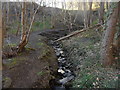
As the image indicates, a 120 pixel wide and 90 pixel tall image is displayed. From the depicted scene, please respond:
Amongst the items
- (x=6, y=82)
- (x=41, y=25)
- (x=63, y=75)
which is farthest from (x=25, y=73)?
(x=41, y=25)

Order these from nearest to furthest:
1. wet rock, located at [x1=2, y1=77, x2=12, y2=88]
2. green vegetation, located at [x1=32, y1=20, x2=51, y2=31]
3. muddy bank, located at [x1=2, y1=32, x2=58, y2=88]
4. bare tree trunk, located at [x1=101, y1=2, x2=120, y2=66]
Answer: wet rock, located at [x1=2, y1=77, x2=12, y2=88]
muddy bank, located at [x1=2, y1=32, x2=58, y2=88]
bare tree trunk, located at [x1=101, y1=2, x2=120, y2=66]
green vegetation, located at [x1=32, y1=20, x2=51, y2=31]

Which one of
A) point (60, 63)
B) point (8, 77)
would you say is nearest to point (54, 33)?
point (60, 63)

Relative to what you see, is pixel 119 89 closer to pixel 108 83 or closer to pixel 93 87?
pixel 108 83

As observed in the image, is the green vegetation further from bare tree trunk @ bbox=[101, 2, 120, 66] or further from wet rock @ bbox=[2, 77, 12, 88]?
wet rock @ bbox=[2, 77, 12, 88]

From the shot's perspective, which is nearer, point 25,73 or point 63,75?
point 25,73

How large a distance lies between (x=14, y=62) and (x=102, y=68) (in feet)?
15.7

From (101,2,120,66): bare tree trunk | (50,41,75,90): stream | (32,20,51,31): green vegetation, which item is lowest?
(50,41,75,90): stream

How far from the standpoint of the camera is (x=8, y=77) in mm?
6215

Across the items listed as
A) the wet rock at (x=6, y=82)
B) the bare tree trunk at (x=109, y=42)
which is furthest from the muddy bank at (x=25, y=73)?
the bare tree trunk at (x=109, y=42)

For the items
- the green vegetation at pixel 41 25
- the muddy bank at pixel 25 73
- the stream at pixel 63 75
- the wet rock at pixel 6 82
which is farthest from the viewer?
the green vegetation at pixel 41 25

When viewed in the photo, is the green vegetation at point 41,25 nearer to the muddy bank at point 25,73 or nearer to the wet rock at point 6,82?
the muddy bank at point 25,73

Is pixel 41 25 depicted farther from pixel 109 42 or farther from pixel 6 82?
pixel 6 82

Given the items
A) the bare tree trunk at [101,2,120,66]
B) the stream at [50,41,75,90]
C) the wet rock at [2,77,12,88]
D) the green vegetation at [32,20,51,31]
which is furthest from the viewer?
the green vegetation at [32,20,51,31]

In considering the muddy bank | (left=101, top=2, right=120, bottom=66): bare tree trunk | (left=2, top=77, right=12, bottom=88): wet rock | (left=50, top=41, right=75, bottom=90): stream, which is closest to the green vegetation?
(left=50, top=41, right=75, bottom=90): stream
